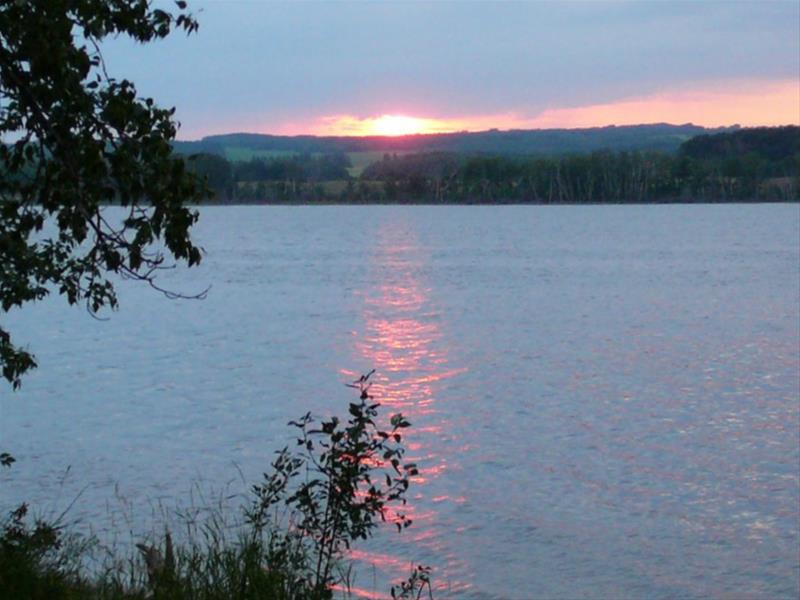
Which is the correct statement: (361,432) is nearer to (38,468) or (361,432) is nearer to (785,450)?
(38,468)

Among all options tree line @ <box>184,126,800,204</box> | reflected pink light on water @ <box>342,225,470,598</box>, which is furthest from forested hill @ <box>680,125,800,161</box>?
reflected pink light on water @ <box>342,225,470,598</box>

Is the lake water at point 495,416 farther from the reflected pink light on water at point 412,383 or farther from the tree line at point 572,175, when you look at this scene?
the tree line at point 572,175

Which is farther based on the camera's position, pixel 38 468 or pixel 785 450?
pixel 785 450

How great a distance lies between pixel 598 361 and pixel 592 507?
481 inches

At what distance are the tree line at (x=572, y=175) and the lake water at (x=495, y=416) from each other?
11373 centimetres

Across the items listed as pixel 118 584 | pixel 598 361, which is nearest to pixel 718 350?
pixel 598 361

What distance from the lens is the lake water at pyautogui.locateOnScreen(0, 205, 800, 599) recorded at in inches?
496

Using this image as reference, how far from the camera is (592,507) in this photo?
14.1 metres

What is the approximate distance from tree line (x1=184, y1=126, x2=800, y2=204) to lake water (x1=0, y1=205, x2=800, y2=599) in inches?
4478

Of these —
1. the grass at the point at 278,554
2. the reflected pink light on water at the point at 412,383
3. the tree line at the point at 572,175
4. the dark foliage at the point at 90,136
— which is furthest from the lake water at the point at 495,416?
the tree line at the point at 572,175

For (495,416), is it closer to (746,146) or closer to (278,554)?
(278,554)

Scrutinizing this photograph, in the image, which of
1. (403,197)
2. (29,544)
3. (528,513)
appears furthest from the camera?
(403,197)

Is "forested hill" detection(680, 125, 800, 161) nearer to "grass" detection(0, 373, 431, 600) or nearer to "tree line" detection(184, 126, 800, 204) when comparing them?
"tree line" detection(184, 126, 800, 204)

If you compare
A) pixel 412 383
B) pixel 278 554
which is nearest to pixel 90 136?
pixel 278 554
